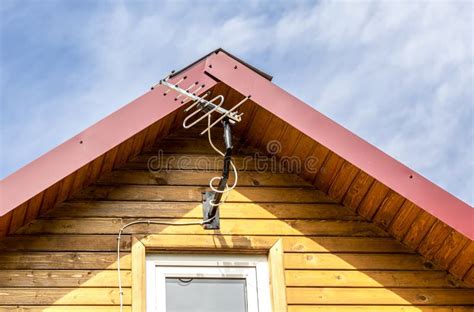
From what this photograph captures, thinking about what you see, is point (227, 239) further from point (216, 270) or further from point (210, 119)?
point (210, 119)

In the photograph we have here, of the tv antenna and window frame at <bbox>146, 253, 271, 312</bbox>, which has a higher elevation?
the tv antenna

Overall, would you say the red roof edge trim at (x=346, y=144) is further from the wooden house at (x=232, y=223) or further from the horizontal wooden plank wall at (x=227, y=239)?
the horizontal wooden plank wall at (x=227, y=239)

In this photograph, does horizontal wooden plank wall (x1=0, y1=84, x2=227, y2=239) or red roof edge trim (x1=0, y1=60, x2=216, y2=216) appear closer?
red roof edge trim (x1=0, y1=60, x2=216, y2=216)

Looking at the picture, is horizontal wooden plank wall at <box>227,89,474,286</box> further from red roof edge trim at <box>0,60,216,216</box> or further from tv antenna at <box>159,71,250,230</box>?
red roof edge trim at <box>0,60,216,216</box>

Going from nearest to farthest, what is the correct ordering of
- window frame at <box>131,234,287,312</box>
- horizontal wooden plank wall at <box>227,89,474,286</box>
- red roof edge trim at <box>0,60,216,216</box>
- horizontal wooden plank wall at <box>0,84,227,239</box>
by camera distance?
red roof edge trim at <box>0,60,216,216</box>
horizontal wooden plank wall at <box>0,84,227,239</box>
window frame at <box>131,234,287,312</box>
horizontal wooden plank wall at <box>227,89,474,286</box>

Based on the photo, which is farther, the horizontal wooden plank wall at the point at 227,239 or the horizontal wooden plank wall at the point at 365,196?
the horizontal wooden plank wall at the point at 365,196

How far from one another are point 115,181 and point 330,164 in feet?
4.36

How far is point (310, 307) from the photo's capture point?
5.06m

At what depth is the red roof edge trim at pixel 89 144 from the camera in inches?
188

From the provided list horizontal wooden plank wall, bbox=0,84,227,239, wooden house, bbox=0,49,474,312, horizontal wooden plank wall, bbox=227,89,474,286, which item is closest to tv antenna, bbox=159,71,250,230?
wooden house, bbox=0,49,474,312

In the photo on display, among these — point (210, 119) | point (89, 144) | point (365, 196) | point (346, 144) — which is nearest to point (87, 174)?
point (89, 144)

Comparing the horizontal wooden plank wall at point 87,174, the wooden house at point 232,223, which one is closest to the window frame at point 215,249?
the wooden house at point 232,223

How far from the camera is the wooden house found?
16.3ft

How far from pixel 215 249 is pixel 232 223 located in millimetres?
216
